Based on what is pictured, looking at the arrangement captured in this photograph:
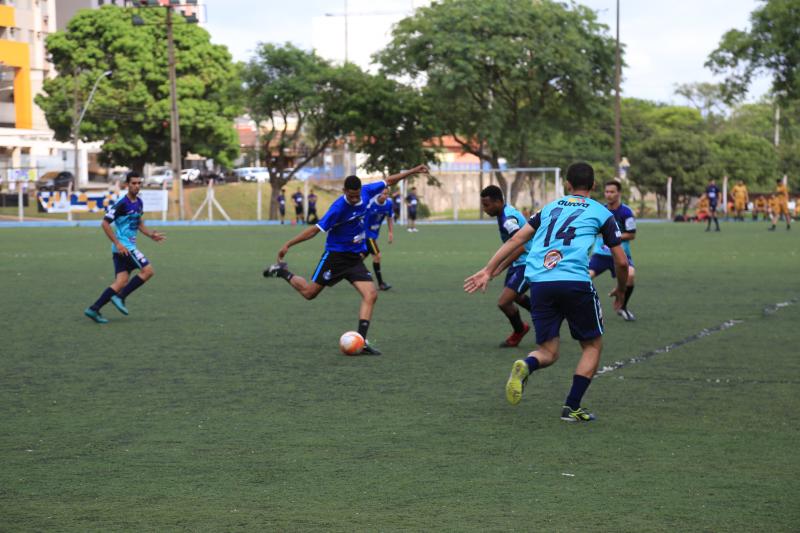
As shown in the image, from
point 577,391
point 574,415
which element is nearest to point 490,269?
point 577,391

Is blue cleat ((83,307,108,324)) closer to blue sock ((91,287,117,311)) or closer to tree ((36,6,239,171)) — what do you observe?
blue sock ((91,287,117,311))

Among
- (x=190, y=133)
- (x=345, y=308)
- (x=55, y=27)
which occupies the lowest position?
(x=345, y=308)

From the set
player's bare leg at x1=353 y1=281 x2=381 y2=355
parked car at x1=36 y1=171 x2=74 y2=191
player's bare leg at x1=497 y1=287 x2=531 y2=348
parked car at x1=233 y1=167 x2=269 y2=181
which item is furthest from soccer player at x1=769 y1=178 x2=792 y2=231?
parked car at x1=233 y1=167 x2=269 y2=181

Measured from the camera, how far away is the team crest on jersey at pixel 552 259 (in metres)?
7.74

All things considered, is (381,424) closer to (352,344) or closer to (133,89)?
(352,344)

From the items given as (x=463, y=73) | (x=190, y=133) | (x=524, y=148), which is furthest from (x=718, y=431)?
(x=190, y=133)

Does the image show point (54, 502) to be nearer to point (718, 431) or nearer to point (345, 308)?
point (718, 431)

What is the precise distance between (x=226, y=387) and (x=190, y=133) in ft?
197

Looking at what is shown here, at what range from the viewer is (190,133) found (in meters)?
68.0

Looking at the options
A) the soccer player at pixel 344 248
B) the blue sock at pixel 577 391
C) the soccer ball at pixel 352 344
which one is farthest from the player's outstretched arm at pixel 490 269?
the soccer player at pixel 344 248

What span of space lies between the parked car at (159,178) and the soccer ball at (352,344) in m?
58.5

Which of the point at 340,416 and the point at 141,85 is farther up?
the point at 141,85

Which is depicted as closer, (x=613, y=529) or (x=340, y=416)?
(x=613, y=529)

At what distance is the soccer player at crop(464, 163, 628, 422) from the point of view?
7.72 meters
